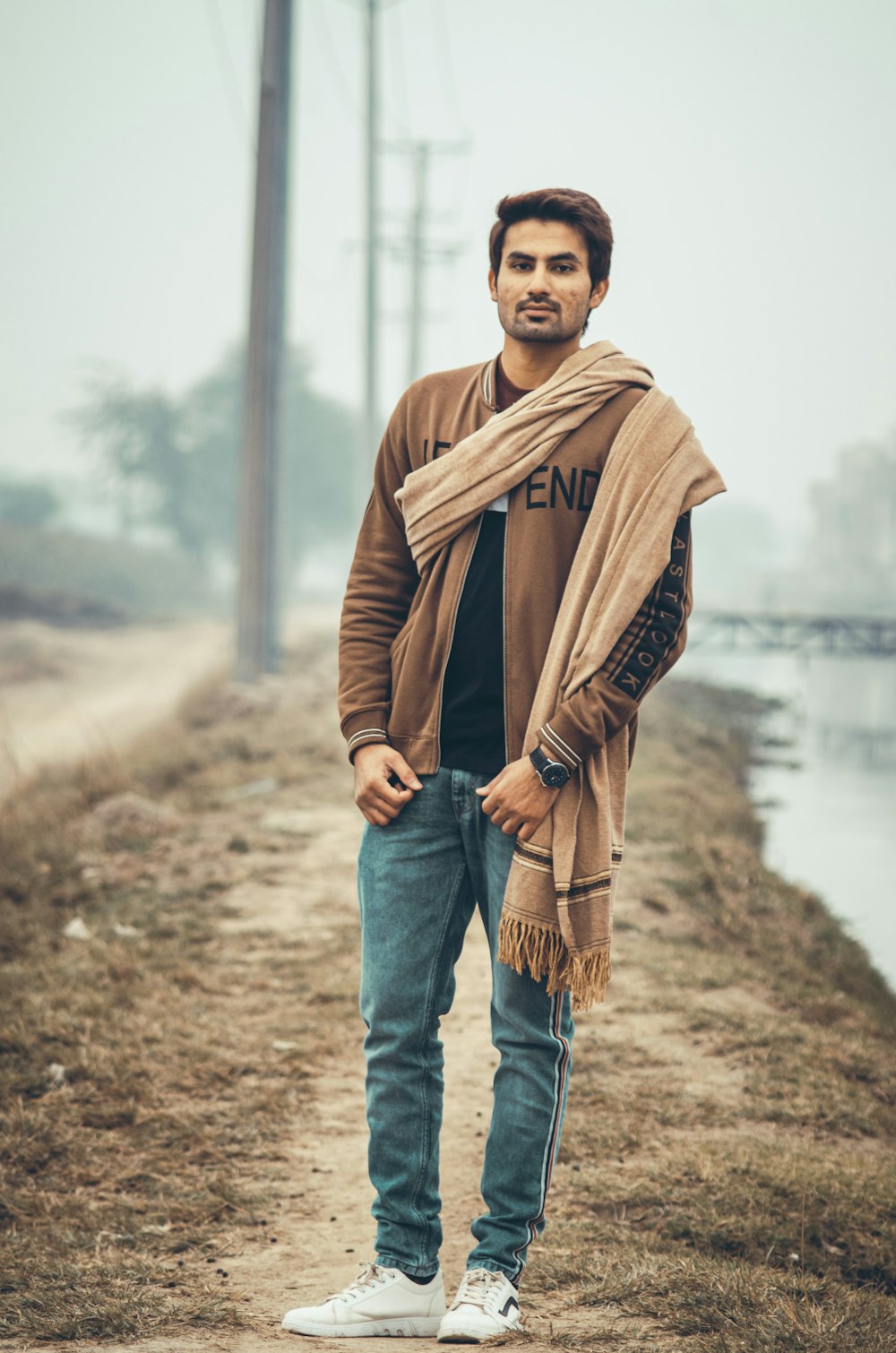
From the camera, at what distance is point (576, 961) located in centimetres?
250

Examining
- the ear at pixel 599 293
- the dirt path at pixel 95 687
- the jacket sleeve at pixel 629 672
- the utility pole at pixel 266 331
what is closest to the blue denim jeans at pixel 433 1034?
the jacket sleeve at pixel 629 672

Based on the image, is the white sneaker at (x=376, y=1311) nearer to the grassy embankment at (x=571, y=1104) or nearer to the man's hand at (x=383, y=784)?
the grassy embankment at (x=571, y=1104)

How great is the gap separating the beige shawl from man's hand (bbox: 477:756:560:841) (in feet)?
0.09

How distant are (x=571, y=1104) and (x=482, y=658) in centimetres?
220

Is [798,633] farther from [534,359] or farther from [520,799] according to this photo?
[520,799]

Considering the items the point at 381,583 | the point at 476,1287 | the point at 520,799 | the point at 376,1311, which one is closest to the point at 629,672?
the point at 520,799

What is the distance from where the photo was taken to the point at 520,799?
2475mm

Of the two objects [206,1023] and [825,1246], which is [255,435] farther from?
[825,1246]

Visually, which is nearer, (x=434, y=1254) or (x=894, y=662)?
(x=434, y=1254)

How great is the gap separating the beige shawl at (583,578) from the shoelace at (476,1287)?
561 millimetres

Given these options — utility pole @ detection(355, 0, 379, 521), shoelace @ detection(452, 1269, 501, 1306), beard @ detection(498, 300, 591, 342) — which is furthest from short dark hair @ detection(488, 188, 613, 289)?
utility pole @ detection(355, 0, 379, 521)

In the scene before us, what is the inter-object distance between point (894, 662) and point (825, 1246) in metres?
50.5

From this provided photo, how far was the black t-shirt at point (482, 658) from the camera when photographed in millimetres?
2594

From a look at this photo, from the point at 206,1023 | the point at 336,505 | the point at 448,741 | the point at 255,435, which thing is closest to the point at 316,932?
the point at 206,1023
